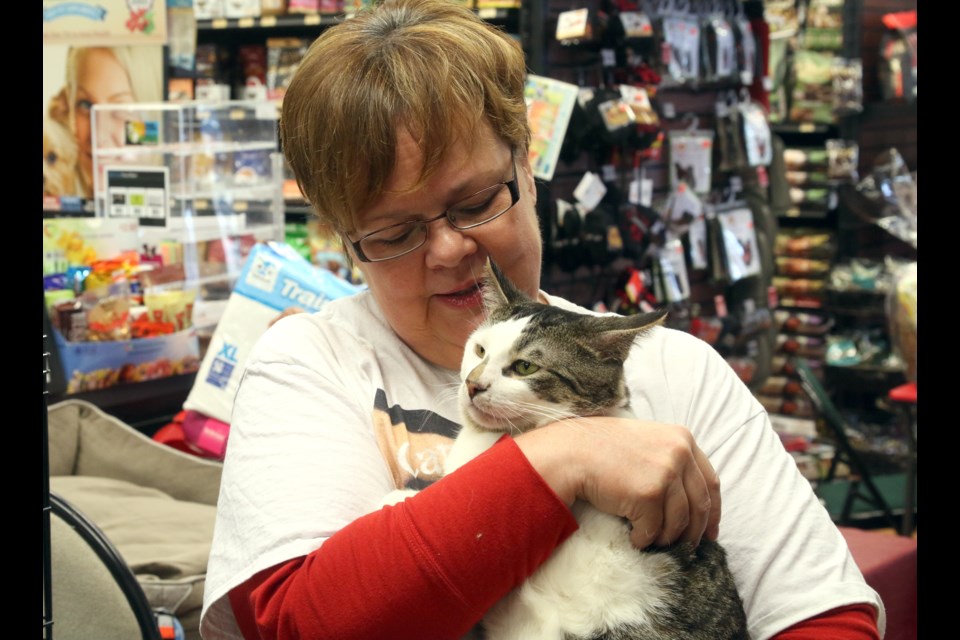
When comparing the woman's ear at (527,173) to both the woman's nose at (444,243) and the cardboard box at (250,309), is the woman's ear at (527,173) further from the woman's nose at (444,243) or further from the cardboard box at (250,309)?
the cardboard box at (250,309)

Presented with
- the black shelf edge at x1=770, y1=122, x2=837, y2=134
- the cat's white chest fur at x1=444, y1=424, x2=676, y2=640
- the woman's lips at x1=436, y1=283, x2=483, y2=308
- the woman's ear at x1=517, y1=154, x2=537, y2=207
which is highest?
the black shelf edge at x1=770, y1=122, x2=837, y2=134

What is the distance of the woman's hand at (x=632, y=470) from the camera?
107 cm

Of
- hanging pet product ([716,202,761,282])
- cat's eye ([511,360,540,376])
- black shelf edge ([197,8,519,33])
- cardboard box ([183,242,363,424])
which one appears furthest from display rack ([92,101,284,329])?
hanging pet product ([716,202,761,282])

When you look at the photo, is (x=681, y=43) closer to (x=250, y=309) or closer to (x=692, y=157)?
(x=692, y=157)

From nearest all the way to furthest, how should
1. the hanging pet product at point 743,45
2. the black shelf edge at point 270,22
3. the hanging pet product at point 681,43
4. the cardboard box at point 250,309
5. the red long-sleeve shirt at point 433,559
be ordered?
the red long-sleeve shirt at point 433,559 → the cardboard box at point 250,309 → the hanging pet product at point 681,43 → the black shelf edge at point 270,22 → the hanging pet product at point 743,45

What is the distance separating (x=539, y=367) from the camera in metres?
1.35

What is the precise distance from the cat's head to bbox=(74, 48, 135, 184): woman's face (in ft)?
8.47

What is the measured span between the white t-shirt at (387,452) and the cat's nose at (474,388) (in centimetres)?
9

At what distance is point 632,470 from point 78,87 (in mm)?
3130

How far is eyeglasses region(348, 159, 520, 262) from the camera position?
52.0 inches

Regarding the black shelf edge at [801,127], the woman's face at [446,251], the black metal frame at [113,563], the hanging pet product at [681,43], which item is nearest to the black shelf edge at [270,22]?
the hanging pet product at [681,43]

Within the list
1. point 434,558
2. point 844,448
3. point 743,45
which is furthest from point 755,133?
point 434,558

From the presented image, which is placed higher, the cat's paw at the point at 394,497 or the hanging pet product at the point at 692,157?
the hanging pet product at the point at 692,157

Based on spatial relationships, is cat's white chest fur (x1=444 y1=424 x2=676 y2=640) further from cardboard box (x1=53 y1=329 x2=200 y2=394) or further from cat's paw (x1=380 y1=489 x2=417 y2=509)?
cardboard box (x1=53 y1=329 x2=200 y2=394)
